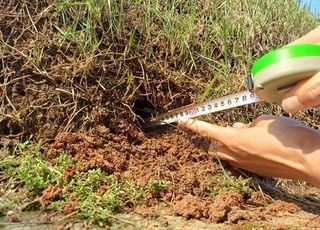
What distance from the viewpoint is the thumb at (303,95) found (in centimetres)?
169

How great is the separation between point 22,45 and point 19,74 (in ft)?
0.48

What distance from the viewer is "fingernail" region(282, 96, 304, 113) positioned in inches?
69.2

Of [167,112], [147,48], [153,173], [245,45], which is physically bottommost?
[153,173]

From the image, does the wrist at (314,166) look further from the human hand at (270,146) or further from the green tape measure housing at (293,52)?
the green tape measure housing at (293,52)

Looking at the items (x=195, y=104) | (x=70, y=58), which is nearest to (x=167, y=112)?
(x=195, y=104)

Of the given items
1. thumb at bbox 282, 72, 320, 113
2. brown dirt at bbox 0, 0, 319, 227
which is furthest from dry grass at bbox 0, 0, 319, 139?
thumb at bbox 282, 72, 320, 113

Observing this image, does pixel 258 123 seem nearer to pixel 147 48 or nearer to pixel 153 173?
pixel 153 173

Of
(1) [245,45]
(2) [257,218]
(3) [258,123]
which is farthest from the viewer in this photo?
(1) [245,45]

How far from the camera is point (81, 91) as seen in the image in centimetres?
234

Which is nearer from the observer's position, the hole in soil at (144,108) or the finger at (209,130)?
the finger at (209,130)

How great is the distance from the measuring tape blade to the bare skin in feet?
0.18

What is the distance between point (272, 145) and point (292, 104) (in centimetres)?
42

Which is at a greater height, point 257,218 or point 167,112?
point 167,112

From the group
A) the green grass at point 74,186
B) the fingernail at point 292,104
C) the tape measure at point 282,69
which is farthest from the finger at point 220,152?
the fingernail at point 292,104
